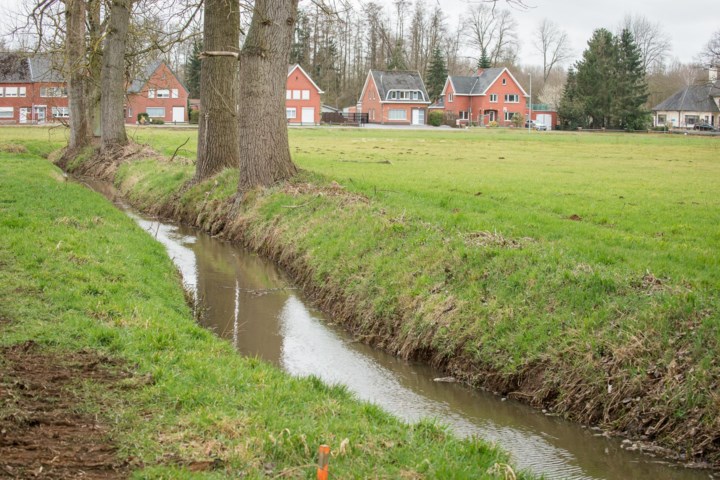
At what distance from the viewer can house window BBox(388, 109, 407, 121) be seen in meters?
97.4

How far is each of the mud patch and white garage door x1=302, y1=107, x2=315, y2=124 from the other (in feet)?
277

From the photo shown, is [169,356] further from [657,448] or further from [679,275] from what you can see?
[679,275]

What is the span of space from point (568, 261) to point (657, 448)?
3.63 metres

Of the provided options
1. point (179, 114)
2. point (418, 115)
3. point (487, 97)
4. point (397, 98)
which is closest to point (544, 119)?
point (487, 97)

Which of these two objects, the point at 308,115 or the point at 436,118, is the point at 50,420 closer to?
the point at 308,115

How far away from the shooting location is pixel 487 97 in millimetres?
97500

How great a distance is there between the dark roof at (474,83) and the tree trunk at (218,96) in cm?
7862

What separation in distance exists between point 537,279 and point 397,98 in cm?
8846

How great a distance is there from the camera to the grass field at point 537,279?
7.91 metres

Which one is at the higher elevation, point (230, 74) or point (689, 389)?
point (230, 74)

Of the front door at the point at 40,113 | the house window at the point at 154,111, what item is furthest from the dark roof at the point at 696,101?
the front door at the point at 40,113

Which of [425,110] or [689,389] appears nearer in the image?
[689,389]

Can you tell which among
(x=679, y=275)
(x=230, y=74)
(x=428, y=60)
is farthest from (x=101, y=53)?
(x=428, y=60)

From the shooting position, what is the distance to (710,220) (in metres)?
15.0
